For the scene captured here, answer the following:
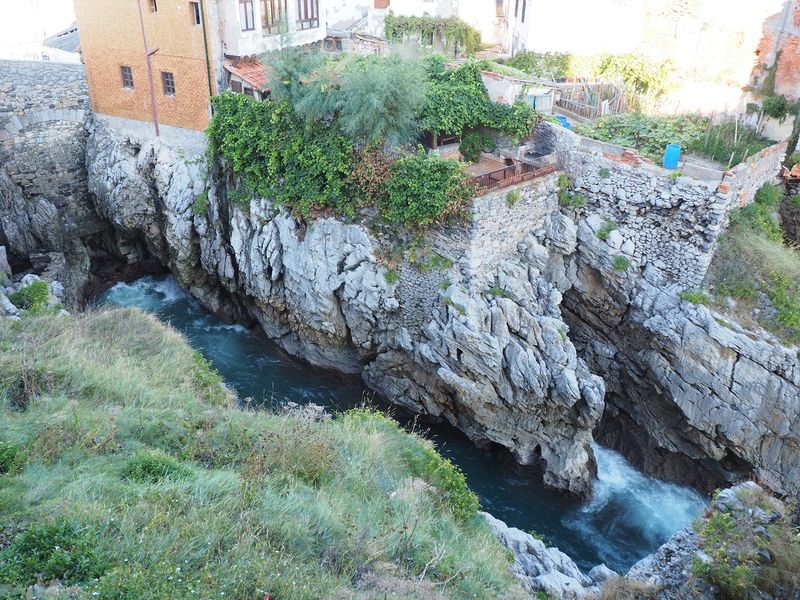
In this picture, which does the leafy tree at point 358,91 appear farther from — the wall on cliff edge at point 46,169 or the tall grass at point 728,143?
the wall on cliff edge at point 46,169

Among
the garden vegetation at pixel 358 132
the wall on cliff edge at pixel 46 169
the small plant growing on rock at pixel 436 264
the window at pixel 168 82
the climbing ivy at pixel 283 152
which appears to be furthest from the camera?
the wall on cliff edge at pixel 46 169

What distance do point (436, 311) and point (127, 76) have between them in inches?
662

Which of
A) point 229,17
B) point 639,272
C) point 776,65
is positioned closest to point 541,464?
point 639,272

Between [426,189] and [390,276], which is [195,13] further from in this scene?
[390,276]

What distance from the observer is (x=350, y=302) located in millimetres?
20828

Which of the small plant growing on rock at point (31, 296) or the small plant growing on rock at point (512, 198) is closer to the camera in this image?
the small plant growing on rock at point (31, 296)

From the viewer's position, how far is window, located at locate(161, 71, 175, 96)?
24578 mm

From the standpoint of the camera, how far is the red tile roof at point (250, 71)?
22.3 meters

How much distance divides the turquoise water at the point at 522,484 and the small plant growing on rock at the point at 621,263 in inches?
254

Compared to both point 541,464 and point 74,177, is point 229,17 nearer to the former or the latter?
point 74,177

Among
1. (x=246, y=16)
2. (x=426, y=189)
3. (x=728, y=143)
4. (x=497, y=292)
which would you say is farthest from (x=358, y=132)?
(x=728, y=143)

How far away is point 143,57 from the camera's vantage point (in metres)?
24.7

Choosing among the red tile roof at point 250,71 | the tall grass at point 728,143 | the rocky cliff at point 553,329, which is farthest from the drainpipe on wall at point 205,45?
the tall grass at point 728,143

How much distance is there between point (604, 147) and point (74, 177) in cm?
2274
